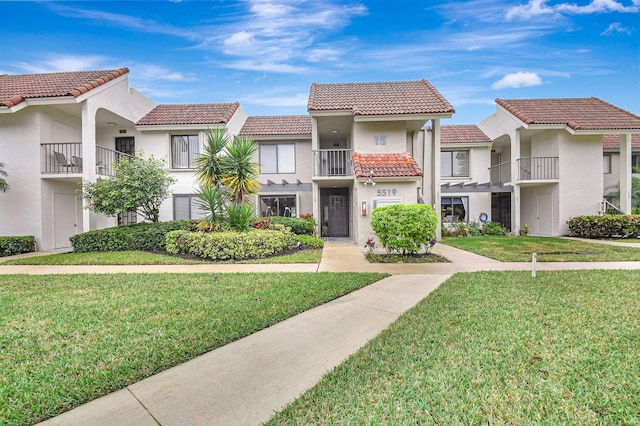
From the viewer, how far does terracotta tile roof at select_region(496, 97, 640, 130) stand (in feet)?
50.8

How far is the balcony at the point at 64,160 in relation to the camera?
41.2 feet

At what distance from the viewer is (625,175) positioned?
51.2ft

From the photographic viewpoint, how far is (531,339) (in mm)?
3701

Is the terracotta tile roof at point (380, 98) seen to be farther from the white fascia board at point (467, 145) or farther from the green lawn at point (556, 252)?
the green lawn at point (556, 252)

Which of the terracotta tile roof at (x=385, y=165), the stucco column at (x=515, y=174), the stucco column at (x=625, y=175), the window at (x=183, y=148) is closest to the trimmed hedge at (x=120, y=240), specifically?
the window at (x=183, y=148)

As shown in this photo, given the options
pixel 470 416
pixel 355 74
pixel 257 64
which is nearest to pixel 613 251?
pixel 470 416

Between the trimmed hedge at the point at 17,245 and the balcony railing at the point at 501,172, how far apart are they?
77.6ft

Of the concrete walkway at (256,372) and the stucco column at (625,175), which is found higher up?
the stucco column at (625,175)

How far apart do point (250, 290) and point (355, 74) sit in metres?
19.3

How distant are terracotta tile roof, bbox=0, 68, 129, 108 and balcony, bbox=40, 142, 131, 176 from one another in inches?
75.1

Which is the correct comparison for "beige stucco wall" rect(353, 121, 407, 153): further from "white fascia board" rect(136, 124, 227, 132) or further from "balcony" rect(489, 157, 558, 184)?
"balcony" rect(489, 157, 558, 184)

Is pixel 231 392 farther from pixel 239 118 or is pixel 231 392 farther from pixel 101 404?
pixel 239 118

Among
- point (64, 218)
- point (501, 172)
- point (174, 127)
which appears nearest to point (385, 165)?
point (501, 172)

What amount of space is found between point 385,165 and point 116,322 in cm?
1130
